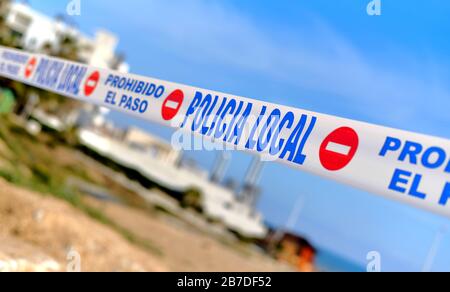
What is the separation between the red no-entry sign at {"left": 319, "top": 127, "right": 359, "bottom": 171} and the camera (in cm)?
424

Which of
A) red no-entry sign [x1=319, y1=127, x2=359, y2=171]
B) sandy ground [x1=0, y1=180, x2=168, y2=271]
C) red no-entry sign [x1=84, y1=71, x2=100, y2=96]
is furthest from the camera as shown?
sandy ground [x1=0, y1=180, x2=168, y2=271]

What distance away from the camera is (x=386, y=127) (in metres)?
4.06

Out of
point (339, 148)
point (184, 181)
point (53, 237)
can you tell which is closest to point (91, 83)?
point (53, 237)

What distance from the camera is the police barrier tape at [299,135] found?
3711 mm

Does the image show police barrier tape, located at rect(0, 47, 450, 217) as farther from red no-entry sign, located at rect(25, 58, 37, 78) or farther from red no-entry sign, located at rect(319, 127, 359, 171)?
Answer: red no-entry sign, located at rect(25, 58, 37, 78)

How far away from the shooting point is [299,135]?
4758mm

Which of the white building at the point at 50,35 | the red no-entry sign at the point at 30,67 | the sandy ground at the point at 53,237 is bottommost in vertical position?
the sandy ground at the point at 53,237

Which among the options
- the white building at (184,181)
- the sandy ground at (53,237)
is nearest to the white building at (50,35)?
the white building at (184,181)

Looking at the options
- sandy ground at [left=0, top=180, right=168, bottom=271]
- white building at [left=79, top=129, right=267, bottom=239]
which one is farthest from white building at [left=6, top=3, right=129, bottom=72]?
sandy ground at [left=0, top=180, right=168, bottom=271]

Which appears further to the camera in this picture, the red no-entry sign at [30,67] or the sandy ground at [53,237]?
the red no-entry sign at [30,67]

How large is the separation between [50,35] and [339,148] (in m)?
74.0

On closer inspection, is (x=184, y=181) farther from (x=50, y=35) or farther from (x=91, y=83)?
(x=91, y=83)

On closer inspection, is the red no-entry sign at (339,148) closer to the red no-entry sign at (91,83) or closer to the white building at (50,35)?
the red no-entry sign at (91,83)
